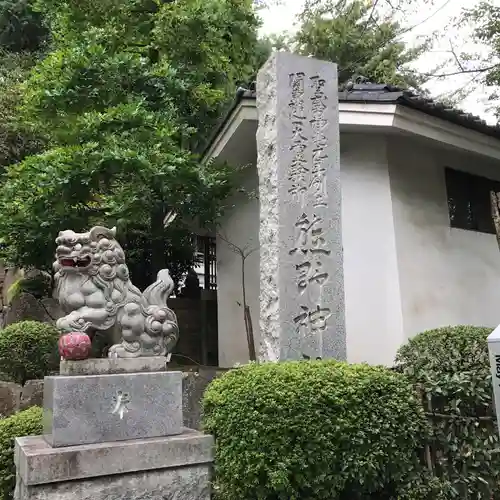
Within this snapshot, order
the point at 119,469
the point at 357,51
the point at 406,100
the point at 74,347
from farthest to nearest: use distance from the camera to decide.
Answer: the point at 357,51, the point at 406,100, the point at 74,347, the point at 119,469

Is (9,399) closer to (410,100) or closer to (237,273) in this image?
(237,273)

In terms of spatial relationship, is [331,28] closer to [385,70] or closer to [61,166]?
[385,70]

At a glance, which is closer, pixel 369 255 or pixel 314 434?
pixel 314 434

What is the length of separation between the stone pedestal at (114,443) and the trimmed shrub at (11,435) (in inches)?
19.1

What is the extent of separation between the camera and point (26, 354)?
8.30 m

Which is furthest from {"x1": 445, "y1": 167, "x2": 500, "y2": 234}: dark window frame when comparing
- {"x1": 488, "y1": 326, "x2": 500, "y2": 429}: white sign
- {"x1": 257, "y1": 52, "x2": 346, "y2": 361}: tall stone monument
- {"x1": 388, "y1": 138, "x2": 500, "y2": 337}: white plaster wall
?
{"x1": 488, "y1": 326, "x2": 500, "y2": 429}: white sign

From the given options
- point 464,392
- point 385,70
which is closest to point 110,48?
point 464,392

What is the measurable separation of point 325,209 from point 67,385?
3.84 metres

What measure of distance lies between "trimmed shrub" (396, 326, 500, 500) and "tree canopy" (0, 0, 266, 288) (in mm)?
5407

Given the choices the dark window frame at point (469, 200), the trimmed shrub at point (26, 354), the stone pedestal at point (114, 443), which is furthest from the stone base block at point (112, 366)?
the dark window frame at point (469, 200)

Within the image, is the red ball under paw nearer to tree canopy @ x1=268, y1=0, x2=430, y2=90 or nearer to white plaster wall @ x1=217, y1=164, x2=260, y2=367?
white plaster wall @ x1=217, y1=164, x2=260, y2=367

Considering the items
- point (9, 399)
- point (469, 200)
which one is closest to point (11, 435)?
point (9, 399)

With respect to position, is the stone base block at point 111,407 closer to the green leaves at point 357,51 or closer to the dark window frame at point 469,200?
the dark window frame at point 469,200

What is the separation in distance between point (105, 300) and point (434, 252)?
6.16 m
